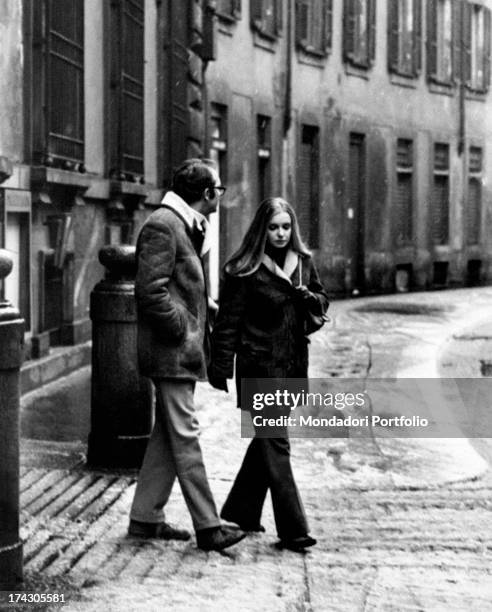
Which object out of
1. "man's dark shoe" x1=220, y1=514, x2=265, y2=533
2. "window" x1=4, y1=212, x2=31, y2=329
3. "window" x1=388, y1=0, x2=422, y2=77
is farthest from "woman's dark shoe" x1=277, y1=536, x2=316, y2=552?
"window" x1=388, y1=0, x2=422, y2=77

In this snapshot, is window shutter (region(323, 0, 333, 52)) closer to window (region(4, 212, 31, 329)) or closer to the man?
window (region(4, 212, 31, 329))

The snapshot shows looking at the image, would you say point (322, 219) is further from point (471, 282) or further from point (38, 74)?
point (38, 74)

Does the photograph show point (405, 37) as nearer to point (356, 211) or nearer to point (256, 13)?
point (356, 211)

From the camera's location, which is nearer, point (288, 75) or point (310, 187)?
point (288, 75)

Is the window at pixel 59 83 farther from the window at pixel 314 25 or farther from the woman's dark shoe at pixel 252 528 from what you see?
the window at pixel 314 25

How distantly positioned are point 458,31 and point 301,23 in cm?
792

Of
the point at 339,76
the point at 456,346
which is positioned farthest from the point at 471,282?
the point at 456,346

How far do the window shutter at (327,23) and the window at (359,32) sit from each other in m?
0.66

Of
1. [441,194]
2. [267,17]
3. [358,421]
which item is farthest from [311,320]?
[441,194]

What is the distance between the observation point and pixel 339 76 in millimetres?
24953

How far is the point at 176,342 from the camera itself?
5691mm

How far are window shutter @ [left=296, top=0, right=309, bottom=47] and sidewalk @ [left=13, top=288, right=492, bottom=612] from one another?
1488cm

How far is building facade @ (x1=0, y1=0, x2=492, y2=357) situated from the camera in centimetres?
1067

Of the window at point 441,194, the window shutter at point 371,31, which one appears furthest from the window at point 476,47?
the window shutter at point 371,31
